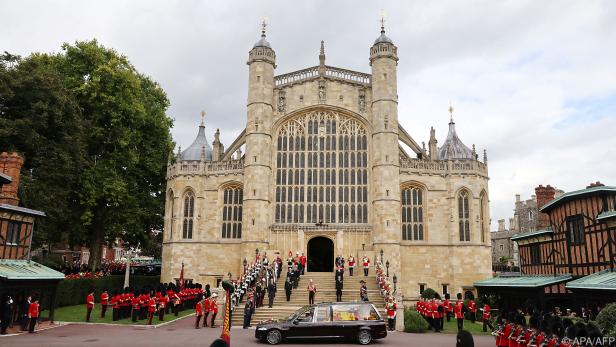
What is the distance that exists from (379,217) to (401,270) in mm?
4036

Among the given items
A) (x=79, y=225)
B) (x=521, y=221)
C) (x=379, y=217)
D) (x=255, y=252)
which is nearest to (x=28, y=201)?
(x=79, y=225)

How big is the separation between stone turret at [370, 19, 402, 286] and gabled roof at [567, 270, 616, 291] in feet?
47.3

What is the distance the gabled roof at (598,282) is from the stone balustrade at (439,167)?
16.3 metres

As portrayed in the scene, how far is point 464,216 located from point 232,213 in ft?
54.5

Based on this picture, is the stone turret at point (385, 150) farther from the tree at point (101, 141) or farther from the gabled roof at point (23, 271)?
the gabled roof at point (23, 271)

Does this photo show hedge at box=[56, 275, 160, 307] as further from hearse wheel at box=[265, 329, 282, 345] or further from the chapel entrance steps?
hearse wheel at box=[265, 329, 282, 345]

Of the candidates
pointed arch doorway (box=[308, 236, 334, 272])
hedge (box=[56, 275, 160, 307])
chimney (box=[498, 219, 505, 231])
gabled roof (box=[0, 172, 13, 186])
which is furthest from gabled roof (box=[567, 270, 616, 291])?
chimney (box=[498, 219, 505, 231])

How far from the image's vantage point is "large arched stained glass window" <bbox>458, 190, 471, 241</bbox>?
3416cm

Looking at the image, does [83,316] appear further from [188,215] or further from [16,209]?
[188,215]

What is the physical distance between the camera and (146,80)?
37938mm

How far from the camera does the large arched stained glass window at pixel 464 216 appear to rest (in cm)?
3416

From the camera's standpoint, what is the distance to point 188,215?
1400 inches

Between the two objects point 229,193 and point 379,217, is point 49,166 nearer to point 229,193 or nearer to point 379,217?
point 229,193

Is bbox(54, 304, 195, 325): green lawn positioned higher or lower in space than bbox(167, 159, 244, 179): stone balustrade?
lower
